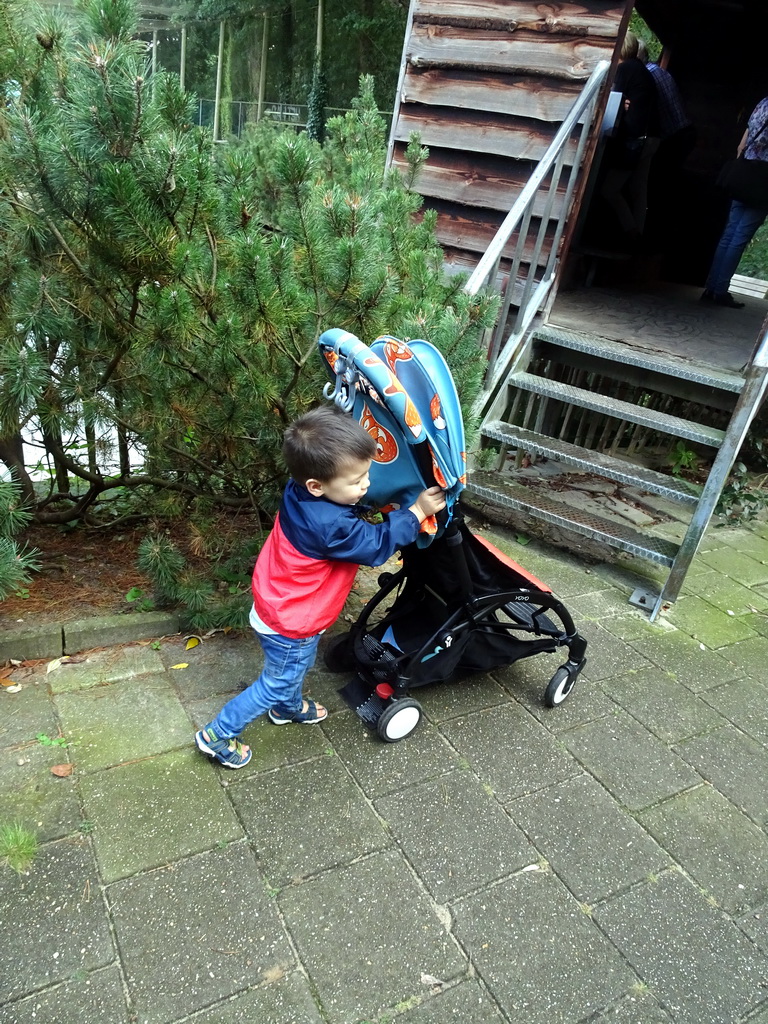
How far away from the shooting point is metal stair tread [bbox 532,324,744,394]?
3.74 metres

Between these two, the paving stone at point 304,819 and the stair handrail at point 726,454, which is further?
the stair handrail at point 726,454

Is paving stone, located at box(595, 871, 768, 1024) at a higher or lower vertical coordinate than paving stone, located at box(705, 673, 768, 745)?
higher

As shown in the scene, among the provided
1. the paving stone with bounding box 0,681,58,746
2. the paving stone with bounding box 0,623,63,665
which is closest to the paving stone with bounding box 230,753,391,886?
the paving stone with bounding box 0,681,58,746

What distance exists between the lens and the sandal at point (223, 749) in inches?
88.1

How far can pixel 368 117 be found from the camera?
379cm

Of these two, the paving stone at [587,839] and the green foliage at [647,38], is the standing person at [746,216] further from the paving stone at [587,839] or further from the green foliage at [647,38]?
the green foliage at [647,38]

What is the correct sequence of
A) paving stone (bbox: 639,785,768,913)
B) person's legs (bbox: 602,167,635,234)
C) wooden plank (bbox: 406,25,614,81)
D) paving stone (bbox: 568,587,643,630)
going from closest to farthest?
paving stone (bbox: 639,785,768,913), paving stone (bbox: 568,587,643,630), wooden plank (bbox: 406,25,614,81), person's legs (bbox: 602,167,635,234)

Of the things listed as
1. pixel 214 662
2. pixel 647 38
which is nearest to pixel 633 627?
pixel 214 662

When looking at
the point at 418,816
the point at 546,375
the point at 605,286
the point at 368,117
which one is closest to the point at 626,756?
the point at 418,816

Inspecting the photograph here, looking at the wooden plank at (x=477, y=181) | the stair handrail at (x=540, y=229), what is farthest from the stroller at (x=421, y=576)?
the wooden plank at (x=477, y=181)

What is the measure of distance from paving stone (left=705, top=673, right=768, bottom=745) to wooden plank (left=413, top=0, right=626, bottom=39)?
359cm

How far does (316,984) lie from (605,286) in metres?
5.40

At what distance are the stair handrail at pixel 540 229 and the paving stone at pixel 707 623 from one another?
1.60 meters

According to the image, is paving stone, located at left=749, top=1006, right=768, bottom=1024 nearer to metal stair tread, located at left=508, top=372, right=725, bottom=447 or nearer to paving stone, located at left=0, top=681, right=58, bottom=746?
paving stone, located at left=0, top=681, right=58, bottom=746
